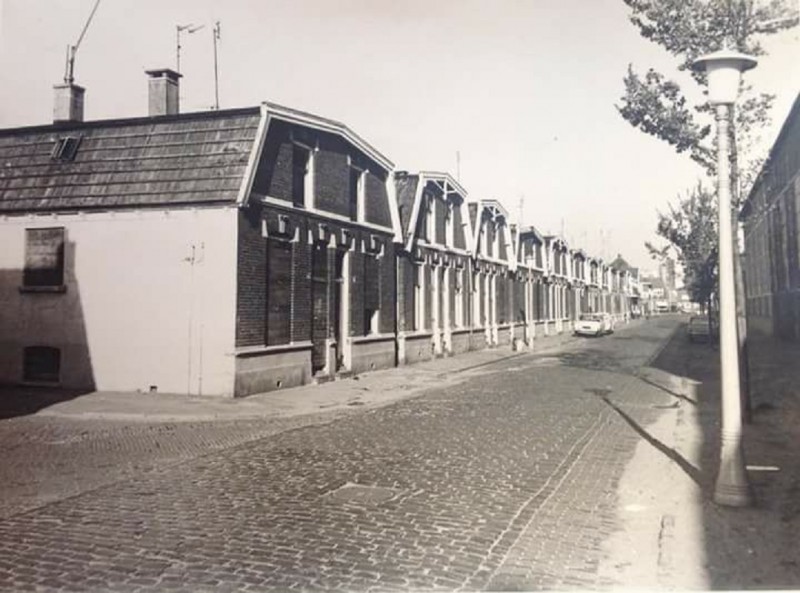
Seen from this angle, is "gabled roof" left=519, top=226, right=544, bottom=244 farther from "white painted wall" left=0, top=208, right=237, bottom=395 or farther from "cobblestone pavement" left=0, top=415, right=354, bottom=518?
"cobblestone pavement" left=0, top=415, right=354, bottom=518

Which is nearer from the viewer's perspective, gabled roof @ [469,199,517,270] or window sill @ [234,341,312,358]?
window sill @ [234,341,312,358]

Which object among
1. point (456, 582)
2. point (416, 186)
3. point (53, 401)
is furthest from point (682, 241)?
point (456, 582)

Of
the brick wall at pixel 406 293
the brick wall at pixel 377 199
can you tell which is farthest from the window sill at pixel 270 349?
the brick wall at pixel 406 293

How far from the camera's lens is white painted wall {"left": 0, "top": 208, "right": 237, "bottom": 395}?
1470cm

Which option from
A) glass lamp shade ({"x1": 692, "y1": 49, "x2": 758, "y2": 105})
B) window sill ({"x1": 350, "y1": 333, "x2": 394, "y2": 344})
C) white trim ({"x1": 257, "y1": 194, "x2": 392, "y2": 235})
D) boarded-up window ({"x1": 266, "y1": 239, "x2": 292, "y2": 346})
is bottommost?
window sill ({"x1": 350, "y1": 333, "x2": 394, "y2": 344})

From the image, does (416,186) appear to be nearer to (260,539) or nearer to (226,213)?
(226,213)

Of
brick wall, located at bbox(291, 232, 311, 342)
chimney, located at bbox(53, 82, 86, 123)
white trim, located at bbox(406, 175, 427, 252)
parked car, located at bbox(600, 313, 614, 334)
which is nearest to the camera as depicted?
brick wall, located at bbox(291, 232, 311, 342)

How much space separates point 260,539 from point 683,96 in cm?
1276

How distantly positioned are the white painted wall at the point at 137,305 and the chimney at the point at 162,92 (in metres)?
4.36

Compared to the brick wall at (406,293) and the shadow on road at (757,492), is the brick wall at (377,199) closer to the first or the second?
the brick wall at (406,293)

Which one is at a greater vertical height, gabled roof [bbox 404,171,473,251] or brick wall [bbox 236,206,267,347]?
gabled roof [bbox 404,171,473,251]

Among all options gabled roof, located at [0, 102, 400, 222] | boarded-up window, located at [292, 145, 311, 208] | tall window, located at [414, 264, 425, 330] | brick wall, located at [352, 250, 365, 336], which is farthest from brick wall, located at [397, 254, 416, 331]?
gabled roof, located at [0, 102, 400, 222]

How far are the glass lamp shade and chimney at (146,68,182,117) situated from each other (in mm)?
15472

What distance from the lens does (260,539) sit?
5.47 m
